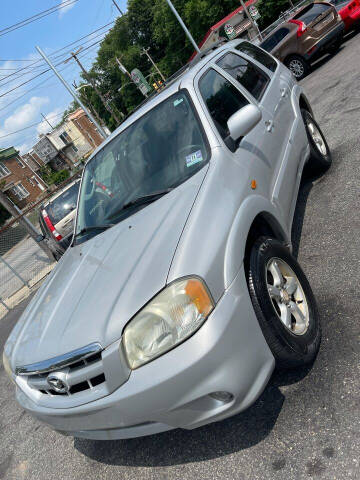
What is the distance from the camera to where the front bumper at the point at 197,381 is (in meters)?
1.78

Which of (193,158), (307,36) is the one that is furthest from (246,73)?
(307,36)

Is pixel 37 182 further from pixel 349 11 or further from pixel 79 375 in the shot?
pixel 79 375

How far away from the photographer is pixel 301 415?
2.12m

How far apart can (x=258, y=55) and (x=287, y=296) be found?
3.15 m

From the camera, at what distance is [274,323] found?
2.07 metres

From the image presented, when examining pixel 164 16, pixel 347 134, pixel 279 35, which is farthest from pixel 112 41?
pixel 347 134

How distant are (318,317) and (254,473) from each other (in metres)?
1.03

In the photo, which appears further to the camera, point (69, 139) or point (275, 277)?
A: point (69, 139)

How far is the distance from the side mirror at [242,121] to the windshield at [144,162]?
0.71 ft

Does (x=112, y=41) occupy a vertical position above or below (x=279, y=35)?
above

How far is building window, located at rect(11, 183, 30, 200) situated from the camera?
1729 inches

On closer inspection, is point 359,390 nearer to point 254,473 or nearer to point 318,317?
point 318,317

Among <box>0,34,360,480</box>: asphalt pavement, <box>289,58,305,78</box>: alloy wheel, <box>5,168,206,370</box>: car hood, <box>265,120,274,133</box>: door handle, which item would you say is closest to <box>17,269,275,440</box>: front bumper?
<box>5,168,206,370</box>: car hood

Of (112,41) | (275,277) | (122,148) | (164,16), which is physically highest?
(112,41)
